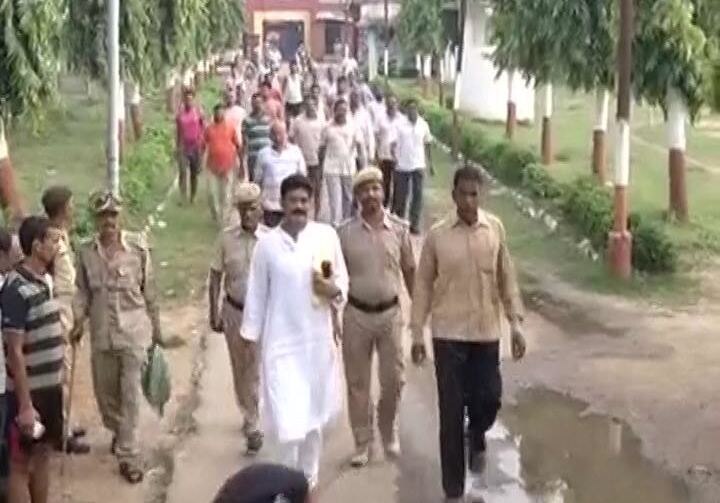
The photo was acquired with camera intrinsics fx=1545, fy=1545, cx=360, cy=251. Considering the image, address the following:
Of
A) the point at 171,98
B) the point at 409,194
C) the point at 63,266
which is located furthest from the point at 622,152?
the point at 171,98

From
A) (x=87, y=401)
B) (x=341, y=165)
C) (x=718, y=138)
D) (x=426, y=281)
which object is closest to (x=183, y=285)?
(x=341, y=165)

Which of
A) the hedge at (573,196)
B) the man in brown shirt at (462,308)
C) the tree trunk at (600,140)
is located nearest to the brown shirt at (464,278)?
the man in brown shirt at (462,308)

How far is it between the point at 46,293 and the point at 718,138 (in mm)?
28515

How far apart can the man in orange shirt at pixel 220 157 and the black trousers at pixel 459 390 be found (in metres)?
10.6

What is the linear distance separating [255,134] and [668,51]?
201 inches

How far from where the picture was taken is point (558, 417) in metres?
10.2

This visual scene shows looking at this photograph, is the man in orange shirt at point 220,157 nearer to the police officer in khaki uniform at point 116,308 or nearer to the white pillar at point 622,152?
the white pillar at point 622,152

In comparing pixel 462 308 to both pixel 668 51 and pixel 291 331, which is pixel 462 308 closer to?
pixel 291 331

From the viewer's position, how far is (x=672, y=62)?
16.8 meters

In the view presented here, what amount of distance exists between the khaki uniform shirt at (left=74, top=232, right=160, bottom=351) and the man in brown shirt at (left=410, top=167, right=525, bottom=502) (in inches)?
58.7

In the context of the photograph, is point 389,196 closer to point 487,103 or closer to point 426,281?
point 426,281

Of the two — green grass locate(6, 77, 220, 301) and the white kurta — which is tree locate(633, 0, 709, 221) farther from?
the white kurta

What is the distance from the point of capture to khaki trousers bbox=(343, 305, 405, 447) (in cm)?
862

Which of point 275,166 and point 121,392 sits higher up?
point 275,166
